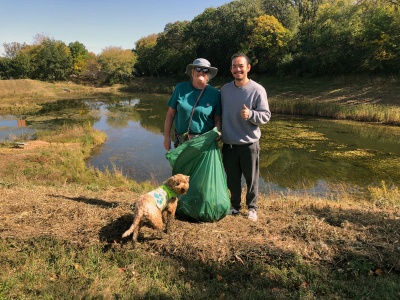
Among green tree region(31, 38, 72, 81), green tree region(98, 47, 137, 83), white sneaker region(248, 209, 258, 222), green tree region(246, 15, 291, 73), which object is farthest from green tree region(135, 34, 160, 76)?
white sneaker region(248, 209, 258, 222)

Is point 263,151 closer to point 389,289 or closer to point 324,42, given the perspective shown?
point 389,289

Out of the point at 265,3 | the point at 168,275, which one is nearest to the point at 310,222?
the point at 168,275

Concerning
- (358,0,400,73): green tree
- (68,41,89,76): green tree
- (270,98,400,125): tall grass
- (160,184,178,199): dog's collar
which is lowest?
(270,98,400,125): tall grass

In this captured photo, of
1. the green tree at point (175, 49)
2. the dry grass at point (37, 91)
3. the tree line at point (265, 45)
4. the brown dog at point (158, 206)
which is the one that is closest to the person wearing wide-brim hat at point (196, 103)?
the brown dog at point (158, 206)

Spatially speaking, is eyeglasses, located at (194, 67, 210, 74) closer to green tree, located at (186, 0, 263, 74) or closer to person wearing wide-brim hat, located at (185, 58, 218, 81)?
person wearing wide-brim hat, located at (185, 58, 218, 81)

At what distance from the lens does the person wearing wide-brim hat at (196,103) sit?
365 centimetres

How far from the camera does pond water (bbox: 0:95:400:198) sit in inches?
370

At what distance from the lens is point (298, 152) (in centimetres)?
1262

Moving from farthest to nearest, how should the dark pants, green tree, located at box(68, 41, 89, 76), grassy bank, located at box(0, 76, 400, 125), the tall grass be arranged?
green tree, located at box(68, 41, 89, 76), grassy bank, located at box(0, 76, 400, 125), the tall grass, the dark pants

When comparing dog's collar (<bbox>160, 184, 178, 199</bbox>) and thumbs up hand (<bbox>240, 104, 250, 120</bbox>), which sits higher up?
thumbs up hand (<bbox>240, 104, 250, 120</bbox>)

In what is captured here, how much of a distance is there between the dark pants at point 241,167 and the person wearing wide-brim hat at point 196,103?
18.4 inches

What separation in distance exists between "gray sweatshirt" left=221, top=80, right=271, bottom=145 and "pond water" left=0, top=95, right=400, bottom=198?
15.1 feet

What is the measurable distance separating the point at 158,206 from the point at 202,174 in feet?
2.27

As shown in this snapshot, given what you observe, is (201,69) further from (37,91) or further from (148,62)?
(148,62)
